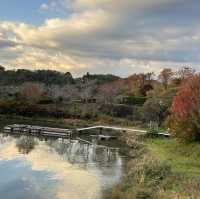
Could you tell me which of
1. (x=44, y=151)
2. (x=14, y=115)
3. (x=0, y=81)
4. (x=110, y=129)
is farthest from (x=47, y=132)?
(x=0, y=81)

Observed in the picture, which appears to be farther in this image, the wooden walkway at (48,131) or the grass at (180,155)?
the wooden walkway at (48,131)

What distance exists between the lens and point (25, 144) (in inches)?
1390

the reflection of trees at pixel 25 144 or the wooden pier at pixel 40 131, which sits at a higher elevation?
the wooden pier at pixel 40 131

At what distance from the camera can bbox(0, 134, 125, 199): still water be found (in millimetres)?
18250

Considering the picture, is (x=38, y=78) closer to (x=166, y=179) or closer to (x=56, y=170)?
(x=56, y=170)

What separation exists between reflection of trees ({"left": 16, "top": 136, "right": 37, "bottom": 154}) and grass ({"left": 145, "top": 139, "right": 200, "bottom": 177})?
1039 centimetres

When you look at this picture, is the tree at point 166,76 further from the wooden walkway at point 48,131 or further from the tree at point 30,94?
the wooden walkway at point 48,131

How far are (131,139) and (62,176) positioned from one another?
685 inches

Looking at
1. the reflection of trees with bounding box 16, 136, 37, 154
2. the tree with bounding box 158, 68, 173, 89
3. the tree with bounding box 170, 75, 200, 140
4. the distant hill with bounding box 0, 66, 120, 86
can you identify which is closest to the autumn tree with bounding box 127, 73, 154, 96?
the tree with bounding box 158, 68, 173, 89

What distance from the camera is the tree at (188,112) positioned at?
27.7m

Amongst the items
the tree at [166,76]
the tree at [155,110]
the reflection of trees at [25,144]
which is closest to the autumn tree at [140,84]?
the tree at [166,76]

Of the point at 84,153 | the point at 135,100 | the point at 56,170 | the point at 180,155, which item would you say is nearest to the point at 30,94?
the point at 135,100

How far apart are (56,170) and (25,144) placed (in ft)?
40.8

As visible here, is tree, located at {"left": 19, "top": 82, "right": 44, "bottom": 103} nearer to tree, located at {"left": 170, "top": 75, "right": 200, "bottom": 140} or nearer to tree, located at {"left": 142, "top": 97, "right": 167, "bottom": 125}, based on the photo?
tree, located at {"left": 142, "top": 97, "right": 167, "bottom": 125}
